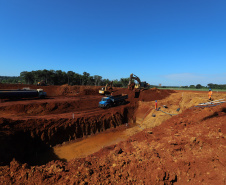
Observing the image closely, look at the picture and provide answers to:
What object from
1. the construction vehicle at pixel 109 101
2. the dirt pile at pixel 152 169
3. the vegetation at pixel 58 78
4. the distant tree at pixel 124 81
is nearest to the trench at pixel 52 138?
the construction vehicle at pixel 109 101

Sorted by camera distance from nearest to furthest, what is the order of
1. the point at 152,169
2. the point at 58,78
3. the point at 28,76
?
the point at 152,169
the point at 28,76
the point at 58,78

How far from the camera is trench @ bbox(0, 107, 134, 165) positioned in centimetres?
952

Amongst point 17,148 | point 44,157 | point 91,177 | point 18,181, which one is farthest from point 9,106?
point 91,177

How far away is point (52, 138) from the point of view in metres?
12.0

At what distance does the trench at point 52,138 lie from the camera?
9.52 m

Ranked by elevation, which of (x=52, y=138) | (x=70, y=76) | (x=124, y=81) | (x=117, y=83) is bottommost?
(x=52, y=138)

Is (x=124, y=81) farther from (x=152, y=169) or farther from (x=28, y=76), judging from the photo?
(x=152, y=169)

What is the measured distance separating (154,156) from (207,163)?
197 cm

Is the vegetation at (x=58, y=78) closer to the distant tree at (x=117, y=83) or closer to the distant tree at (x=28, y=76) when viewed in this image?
the distant tree at (x=28, y=76)

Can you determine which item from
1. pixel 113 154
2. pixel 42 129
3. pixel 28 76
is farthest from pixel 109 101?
pixel 28 76

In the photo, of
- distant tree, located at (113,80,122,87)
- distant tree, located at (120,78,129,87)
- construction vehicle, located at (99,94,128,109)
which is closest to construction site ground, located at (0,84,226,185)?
construction vehicle, located at (99,94,128,109)

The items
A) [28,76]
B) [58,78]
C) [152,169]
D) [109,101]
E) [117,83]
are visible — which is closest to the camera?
[152,169]

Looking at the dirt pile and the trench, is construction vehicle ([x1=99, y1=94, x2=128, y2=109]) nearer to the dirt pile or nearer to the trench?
the trench

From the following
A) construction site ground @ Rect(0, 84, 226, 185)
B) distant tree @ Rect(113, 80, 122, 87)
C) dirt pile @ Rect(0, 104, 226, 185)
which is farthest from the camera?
distant tree @ Rect(113, 80, 122, 87)
